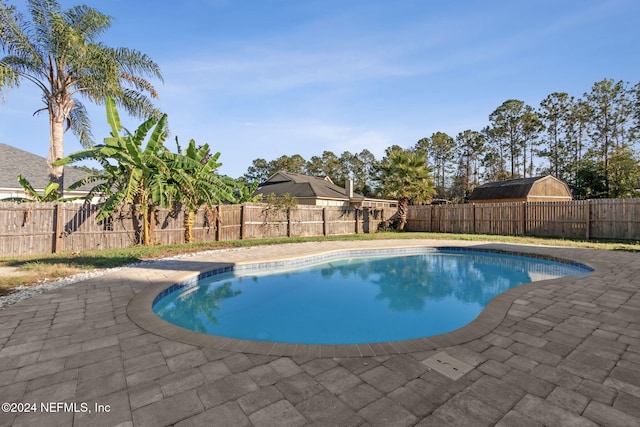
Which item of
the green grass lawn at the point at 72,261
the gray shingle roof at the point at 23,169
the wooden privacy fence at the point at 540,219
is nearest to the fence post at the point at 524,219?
the wooden privacy fence at the point at 540,219

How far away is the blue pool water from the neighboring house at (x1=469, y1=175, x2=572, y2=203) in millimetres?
18911

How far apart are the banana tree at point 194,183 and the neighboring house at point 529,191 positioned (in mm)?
24834

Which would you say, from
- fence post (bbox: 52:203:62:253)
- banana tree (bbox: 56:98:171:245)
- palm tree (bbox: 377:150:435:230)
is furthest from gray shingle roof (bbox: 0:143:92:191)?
palm tree (bbox: 377:150:435:230)

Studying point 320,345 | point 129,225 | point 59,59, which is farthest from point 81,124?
point 320,345

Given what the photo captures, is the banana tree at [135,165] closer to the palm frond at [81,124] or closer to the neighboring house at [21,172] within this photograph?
the palm frond at [81,124]

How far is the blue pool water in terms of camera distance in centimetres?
504

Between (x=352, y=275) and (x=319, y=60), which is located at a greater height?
(x=319, y=60)

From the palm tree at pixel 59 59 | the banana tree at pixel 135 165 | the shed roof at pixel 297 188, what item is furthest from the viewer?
the shed roof at pixel 297 188

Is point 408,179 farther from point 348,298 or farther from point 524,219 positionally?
point 348,298

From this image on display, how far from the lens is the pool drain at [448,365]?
271 cm

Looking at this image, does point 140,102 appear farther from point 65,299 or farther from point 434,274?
point 434,274

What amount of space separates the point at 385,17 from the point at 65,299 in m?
11.7

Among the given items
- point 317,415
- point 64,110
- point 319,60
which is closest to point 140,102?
point 64,110

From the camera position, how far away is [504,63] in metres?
12.3
